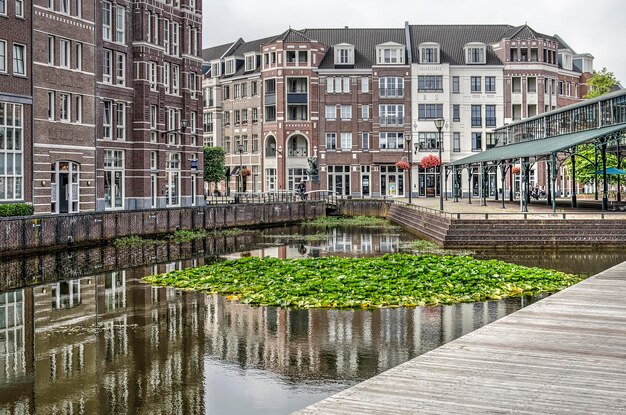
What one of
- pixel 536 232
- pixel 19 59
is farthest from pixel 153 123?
pixel 536 232

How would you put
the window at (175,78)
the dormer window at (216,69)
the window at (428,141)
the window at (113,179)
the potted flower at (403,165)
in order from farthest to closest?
the dormer window at (216,69)
the window at (428,141)
the potted flower at (403,165)
the window at (175,78)
the window at (113,179)

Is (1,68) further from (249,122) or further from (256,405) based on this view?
(249,122)

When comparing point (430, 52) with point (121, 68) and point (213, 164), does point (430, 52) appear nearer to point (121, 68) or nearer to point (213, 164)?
point (213, 164)

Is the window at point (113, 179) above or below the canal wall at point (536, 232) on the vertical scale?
above

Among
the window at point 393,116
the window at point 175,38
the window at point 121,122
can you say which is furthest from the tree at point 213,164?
the window at point 121,122

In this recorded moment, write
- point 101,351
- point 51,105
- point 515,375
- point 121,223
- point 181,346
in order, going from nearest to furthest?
point 515,375 < point 101,351 < point 181,346 < point 121,223 < point 51,105

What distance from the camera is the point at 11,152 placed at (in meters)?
40.9

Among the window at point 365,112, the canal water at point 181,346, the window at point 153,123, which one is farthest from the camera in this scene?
the window at point 365,112

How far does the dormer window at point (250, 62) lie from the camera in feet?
296

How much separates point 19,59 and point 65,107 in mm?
5021

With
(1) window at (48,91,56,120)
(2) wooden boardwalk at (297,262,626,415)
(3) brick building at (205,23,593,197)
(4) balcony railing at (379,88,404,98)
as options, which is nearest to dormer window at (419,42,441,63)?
(3) brick building at (205,23,593,197)

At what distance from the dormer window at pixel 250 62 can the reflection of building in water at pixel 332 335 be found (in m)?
71.2

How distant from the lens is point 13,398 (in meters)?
12.5

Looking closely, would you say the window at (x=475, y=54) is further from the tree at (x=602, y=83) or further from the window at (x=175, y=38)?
the window at (x=175, y=38)
